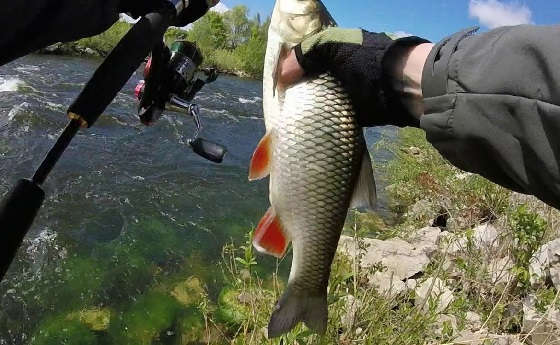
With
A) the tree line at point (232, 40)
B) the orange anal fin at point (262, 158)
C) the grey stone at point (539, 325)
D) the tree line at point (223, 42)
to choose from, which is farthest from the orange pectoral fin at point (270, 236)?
the tree line at point (232, 40)

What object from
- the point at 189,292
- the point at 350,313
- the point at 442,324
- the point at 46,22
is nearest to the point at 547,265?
the point at 442,324

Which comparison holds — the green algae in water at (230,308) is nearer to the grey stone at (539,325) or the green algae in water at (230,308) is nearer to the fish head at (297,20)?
the grey stone at (539,325)

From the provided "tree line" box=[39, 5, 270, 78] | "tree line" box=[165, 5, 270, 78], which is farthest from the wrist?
"tree line" box=[165, 5, 270, 78]

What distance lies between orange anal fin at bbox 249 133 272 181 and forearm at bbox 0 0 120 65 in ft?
2.42

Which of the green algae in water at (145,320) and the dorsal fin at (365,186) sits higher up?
the dorsal fin at (365,186)

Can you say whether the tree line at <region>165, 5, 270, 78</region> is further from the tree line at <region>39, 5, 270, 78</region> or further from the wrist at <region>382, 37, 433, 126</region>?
Result: the wrist at <region>382, 37, 433, 126</region>

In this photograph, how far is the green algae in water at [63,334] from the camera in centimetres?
440

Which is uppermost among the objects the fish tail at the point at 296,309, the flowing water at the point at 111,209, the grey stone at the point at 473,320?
the fish tail at the point at 296,309

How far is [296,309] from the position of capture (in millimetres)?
2152

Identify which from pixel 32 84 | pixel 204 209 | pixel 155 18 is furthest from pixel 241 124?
pixel 155 18

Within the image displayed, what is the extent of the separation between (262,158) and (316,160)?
235 millimetres

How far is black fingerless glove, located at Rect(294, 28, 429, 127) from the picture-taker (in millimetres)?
1647

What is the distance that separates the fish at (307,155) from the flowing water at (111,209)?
3.58m

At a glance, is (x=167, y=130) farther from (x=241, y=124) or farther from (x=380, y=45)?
(x=380, y=45)
